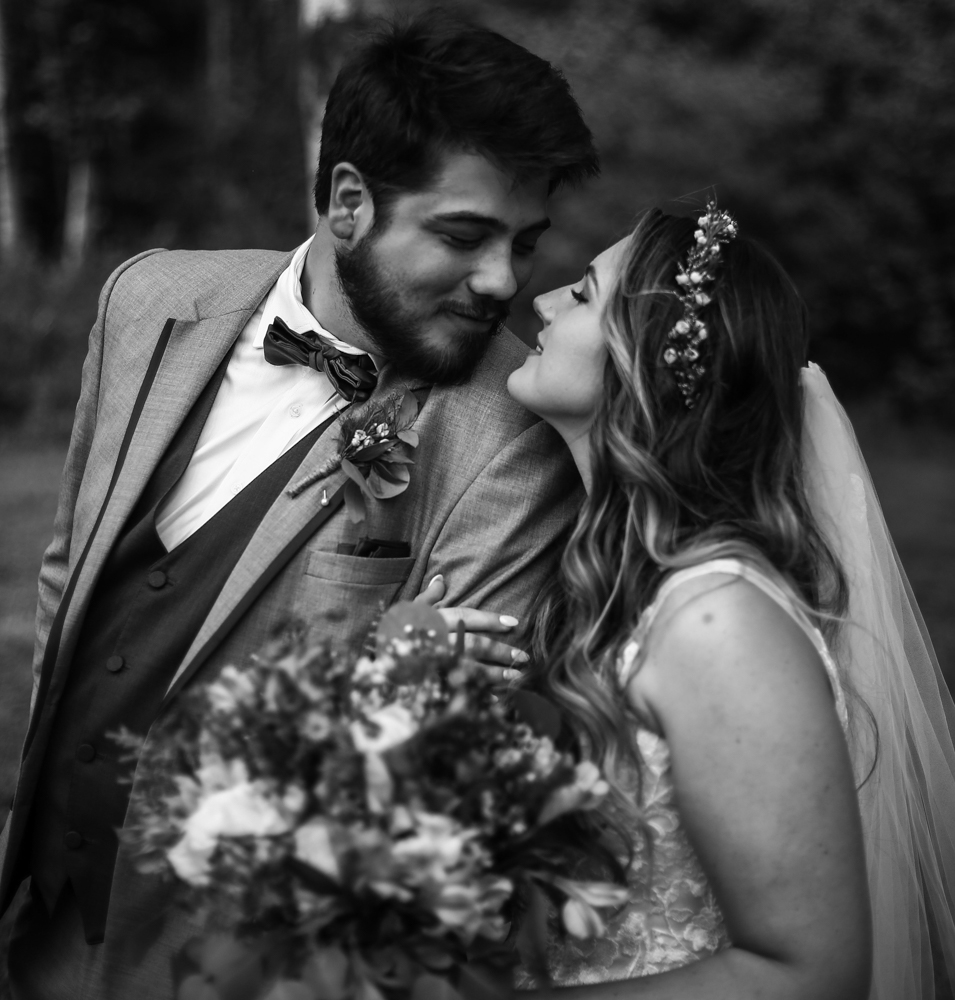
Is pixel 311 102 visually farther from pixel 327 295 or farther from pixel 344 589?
pixel 344 589

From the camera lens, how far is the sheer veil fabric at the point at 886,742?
242cm

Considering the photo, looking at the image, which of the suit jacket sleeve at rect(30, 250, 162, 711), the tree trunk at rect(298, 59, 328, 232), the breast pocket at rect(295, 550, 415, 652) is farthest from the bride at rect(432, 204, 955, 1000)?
the tree trunk at rect(298, 59, 328, 232)

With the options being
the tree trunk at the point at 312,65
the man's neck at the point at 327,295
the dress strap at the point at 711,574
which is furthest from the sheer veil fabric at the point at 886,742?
the tree trunk at the point at 312,65

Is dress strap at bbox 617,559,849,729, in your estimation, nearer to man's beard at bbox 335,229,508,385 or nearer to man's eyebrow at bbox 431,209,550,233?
man's beard at bbox 335,229,508,385

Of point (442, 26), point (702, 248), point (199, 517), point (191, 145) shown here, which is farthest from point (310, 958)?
point (191, 145)

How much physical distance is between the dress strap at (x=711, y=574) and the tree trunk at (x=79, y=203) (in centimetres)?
1416

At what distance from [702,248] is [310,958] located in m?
1.48

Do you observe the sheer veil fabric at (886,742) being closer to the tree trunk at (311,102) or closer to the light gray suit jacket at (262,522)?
the light gray suit jacket at (262,522)

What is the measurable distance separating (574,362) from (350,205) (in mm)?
859

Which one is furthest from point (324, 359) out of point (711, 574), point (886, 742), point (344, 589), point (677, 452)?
point (886, 742)

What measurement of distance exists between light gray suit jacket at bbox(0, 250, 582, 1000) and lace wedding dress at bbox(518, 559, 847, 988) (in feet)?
1.62

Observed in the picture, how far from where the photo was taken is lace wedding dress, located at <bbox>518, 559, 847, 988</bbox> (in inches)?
83.2

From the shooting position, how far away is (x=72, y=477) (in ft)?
9.93

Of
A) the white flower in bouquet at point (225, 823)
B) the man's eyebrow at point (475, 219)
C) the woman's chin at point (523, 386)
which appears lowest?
the white flower in bouquet at point (225, 823)
